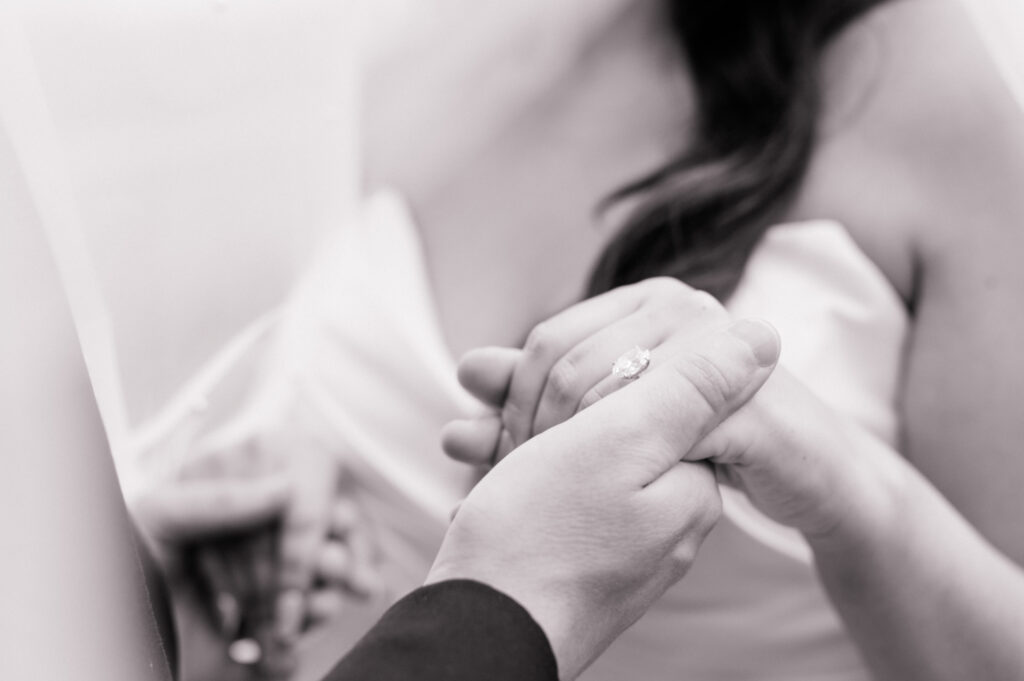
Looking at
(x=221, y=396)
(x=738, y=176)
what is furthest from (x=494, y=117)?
(x=221, y=396)

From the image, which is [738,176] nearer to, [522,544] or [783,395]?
[783,395]

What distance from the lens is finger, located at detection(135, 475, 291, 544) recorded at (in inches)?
30.9

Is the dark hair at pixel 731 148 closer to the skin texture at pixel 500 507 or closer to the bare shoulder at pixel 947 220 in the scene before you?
the bare shoulder at pixel 947 220

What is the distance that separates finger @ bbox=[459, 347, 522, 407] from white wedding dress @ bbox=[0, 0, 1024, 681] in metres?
0.21

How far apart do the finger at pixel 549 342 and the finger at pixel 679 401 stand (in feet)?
0.26

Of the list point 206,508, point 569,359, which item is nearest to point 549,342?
point 569,359

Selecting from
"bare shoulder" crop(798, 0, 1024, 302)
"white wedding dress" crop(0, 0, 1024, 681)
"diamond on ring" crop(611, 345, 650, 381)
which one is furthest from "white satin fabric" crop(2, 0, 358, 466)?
"bare shoulder" crop(798, 0, 1024, 302)

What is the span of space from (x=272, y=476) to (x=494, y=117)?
1.45ft

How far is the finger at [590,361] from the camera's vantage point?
0.58 metres

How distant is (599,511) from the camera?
0.49 m

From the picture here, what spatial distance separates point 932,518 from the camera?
65cm

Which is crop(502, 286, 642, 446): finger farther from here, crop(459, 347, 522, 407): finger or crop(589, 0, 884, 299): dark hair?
crop(589, 0, 884, 299): dark hair

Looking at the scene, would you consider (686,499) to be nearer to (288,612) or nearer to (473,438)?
(473,438)

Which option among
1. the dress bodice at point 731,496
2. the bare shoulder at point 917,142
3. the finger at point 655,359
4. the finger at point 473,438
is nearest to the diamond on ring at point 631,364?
the finger at point 655,359
